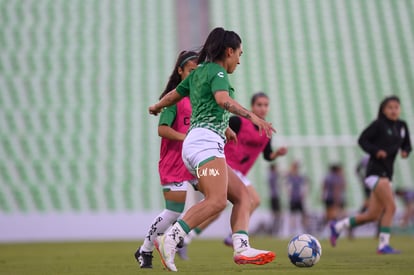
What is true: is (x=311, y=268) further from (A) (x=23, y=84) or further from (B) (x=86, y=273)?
(A) (x=23, y=84)

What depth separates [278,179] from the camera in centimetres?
2281

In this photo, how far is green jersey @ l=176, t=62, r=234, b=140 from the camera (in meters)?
7.05

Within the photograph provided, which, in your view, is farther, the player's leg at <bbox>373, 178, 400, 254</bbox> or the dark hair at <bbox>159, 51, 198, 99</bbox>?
the player's leg at <bbox>373, 178, 400, 254</bbox>

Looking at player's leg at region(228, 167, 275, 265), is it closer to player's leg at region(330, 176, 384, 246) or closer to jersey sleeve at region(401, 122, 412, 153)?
player's leg at region(330, 176, 384, 246)

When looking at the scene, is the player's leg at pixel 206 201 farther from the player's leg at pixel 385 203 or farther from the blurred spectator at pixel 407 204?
the blurred spectator at pixel 407 204

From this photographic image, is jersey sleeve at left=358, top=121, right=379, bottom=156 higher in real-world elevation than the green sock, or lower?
lower

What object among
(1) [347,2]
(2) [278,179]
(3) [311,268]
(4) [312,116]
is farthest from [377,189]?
(1) [347,2]

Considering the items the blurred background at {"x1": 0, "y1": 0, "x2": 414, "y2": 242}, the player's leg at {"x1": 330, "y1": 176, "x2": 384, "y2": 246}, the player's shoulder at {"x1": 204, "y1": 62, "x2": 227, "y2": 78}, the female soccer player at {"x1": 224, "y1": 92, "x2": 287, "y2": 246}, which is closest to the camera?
the player's shoulder at {"x1": 204, "y1": 62, "x2": 227, "y2": 78}

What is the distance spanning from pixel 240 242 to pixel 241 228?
0.56 feet

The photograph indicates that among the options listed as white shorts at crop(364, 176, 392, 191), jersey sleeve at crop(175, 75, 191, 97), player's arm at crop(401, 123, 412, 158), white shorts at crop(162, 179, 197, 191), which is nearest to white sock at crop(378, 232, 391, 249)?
white shorts at crop(364, 176, 392, 191)

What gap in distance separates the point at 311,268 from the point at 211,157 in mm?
1541

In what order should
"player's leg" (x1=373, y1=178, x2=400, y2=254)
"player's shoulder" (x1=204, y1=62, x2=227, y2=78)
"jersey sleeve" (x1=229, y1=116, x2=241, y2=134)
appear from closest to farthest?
"player's shoulder" (x1=204, y1=62, x2=227, y2=78) → "jersey sleeve" (x1=229, y1=116, x2=241, y2=134) → "player's leg" (x1=373, y1=178, x2=400, y2=254)

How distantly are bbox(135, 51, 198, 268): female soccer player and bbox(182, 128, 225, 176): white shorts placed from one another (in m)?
1.11

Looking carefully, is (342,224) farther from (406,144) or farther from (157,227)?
(157,227)
